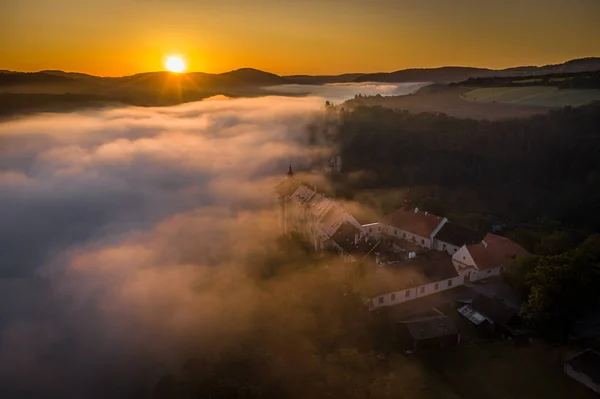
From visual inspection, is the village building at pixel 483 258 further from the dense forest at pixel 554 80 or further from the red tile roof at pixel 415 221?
the dense forest at pixel 554 80

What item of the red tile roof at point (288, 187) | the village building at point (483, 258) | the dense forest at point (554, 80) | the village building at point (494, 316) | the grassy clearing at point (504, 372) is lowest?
the grassy clearing at point (504, 372)

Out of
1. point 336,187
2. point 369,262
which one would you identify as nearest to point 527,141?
point 336,187

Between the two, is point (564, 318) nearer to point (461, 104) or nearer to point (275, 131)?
point (461, 104)

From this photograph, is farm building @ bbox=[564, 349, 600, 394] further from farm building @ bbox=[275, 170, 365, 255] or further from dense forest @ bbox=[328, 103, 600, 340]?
farm building @ bbox=[275, 170, 365, 255]

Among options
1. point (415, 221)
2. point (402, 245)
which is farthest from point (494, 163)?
point (402, 245)

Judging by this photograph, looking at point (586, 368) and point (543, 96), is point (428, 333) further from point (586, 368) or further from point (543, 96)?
point (543, 96)

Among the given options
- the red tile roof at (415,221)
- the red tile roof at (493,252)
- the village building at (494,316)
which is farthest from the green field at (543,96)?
the village building at (494,316)
